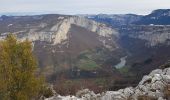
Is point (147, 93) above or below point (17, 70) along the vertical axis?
below

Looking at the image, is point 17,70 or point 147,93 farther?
point 17,70

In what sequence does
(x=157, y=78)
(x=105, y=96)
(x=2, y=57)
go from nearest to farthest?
1. (x=105, y=96)
2. (x=157, y=78)
3. (x=2, y=57)

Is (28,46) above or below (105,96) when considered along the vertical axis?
above

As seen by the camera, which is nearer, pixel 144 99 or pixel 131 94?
pixel 144 99

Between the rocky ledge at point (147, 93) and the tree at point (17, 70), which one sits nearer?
the rocky ledge at point (147, 93)

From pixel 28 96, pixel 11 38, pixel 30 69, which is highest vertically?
pixel 11 38

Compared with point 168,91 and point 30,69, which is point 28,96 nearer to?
point 30,69

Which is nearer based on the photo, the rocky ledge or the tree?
the rocky ledge

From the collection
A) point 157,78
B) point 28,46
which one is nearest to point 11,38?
point 28,46
